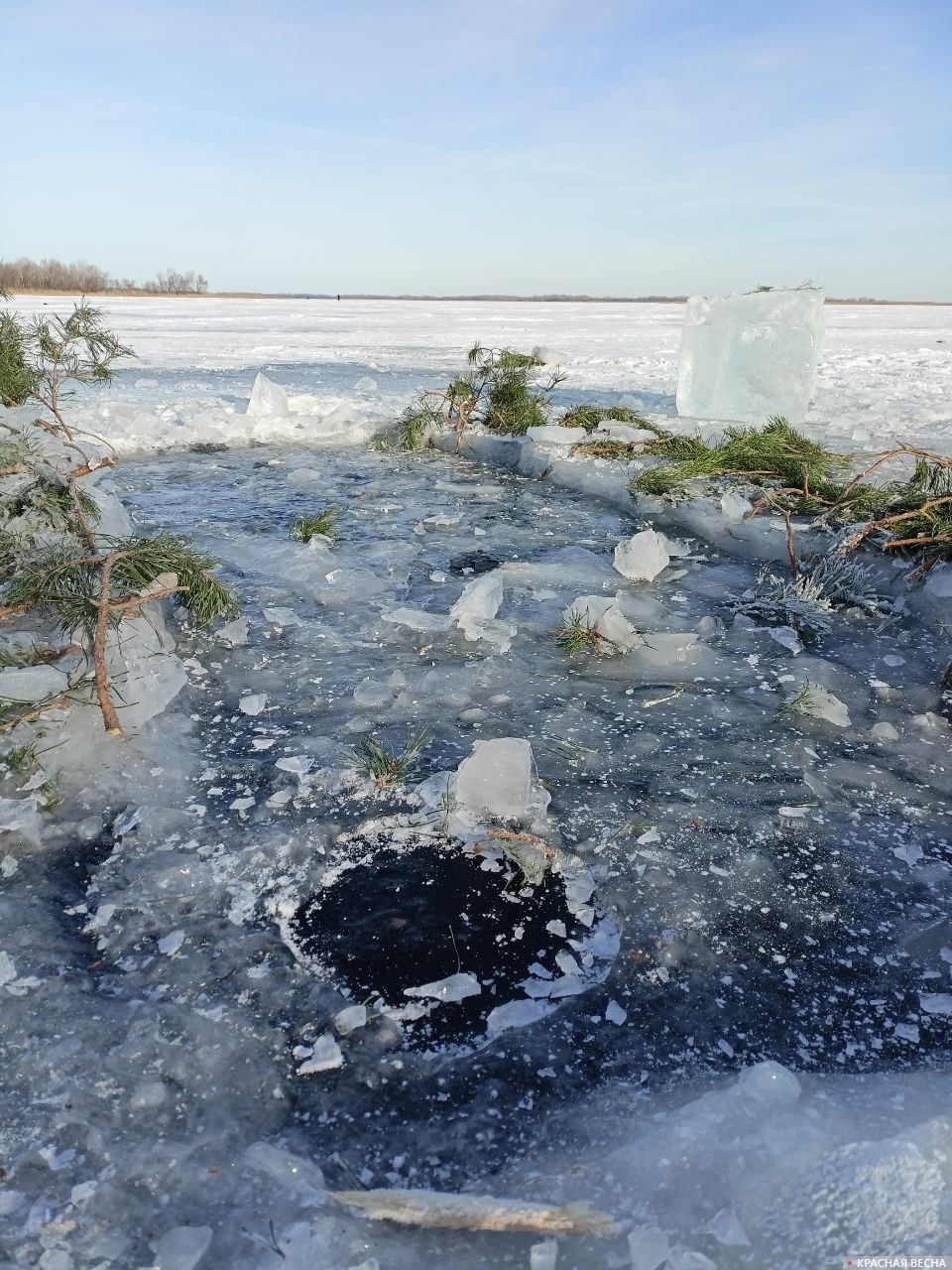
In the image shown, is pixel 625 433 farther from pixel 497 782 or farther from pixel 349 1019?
pixel 349 1019

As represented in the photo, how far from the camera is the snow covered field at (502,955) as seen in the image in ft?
3.79

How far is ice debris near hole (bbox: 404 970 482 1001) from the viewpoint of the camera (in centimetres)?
154

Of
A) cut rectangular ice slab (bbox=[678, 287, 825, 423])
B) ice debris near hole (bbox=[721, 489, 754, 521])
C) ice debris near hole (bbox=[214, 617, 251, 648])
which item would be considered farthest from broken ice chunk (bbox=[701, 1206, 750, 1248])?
cut rectangular ice slab (bbox=[678, 287, 825, 423])

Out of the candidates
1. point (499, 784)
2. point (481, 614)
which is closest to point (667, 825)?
point (499, 784)

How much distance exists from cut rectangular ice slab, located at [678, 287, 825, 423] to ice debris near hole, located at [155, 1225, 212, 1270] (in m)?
7.28

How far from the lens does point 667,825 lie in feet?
6.66

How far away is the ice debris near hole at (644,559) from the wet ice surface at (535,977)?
3.06ft

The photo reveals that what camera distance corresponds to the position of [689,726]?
2.50 meters

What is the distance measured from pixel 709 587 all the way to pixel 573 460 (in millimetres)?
2419

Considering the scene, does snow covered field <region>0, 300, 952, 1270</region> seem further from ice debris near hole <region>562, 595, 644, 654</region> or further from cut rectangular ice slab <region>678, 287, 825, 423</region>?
cut rectangular ice slab <region>678, 287, 825, 423</region>

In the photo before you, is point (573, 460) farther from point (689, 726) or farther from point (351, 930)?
point (351, 930)

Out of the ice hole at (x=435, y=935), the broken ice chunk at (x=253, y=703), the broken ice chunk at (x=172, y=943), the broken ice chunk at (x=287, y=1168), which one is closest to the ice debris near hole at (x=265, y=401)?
the broken ice chunk at (x=253, y=703)

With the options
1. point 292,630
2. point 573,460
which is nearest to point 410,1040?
point 292,630

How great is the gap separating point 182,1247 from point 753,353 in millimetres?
7441
